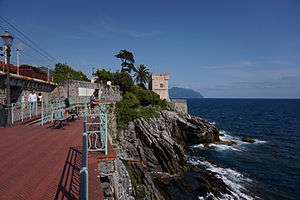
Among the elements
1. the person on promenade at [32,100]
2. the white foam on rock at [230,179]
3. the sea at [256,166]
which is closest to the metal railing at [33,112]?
the person on promenade at [32,100]

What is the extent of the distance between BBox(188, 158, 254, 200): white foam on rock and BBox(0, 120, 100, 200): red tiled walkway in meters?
15.5

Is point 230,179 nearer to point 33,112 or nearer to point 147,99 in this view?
point 33,112

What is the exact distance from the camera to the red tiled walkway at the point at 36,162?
6498 millimetres

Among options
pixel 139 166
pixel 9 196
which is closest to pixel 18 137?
pixel 9 196

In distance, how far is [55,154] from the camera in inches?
374

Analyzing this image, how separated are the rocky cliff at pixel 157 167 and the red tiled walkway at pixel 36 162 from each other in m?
8.34

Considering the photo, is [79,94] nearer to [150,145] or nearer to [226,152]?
[150,145]

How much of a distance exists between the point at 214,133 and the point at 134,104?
1565cm

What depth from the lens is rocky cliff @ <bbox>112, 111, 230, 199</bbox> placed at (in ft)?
71.5

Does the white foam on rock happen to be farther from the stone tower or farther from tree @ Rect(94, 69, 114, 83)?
the stone tower

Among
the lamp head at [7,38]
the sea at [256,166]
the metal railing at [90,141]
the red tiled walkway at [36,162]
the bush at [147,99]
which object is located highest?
the lamp head at [7,38]

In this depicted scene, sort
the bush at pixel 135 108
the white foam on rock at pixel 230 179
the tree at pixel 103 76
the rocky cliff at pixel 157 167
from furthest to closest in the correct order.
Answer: the tree at pixel 103 76
the bush at pixel 135 108
the white foam on rock at pixel 230 179
the rocky cliff at pixel 157 167

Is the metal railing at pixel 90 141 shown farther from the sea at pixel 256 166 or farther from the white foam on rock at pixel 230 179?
the sea at pixel 256 166

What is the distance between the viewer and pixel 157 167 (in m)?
29.0
